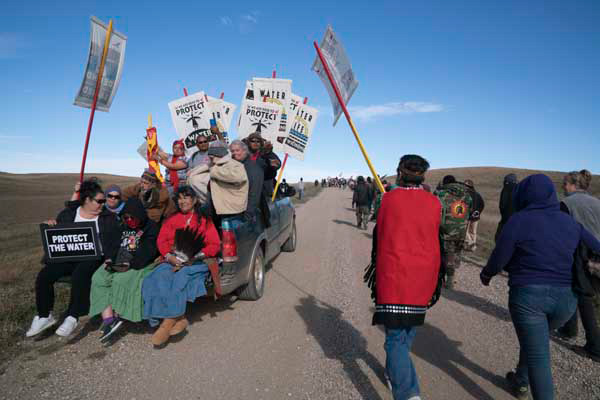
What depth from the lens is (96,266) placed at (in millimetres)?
4203

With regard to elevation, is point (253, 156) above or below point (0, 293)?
above

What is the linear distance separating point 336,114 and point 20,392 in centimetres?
475

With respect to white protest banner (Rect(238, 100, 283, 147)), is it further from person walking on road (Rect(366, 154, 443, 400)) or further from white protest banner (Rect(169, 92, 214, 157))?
person walking on road (Rect(366, 154, 443, 400))

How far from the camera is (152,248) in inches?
168

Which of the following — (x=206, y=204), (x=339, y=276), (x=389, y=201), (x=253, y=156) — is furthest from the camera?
(x=339, y=276)

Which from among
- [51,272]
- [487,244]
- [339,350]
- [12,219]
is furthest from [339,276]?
[12,219]

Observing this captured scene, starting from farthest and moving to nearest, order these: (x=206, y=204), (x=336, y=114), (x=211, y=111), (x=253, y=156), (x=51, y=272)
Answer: (x=211, y=111), (x=253, y=156), (x=336, y=114), (x=206, y=204), (x=51, y=272)

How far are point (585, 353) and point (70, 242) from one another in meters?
6.05

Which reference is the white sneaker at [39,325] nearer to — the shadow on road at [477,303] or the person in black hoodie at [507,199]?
the shadow on road at [477,303]

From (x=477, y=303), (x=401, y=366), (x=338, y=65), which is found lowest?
(x=477, y=303)

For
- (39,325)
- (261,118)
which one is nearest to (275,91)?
(261,118)

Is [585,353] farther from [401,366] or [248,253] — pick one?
[248,253]

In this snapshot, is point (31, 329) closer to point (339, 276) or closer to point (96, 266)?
point (96, 266)

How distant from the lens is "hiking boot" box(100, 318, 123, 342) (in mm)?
3660
